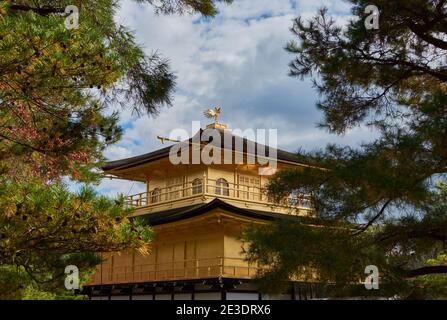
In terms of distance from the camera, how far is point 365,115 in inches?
310

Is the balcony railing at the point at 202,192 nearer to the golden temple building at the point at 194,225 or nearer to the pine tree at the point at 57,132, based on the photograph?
the golden temple building at the point at 194,225

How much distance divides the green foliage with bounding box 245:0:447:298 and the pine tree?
2.39 metres

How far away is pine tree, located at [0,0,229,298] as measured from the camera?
4422mm

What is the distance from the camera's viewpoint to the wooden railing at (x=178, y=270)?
48.3ft

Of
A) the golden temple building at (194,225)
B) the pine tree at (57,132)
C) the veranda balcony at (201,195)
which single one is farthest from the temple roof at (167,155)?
the pine tree at (57,132)

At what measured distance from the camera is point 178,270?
52.4 feet

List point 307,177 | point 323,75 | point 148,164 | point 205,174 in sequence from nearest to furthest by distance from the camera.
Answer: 1. point 307,177
2. point 323,75
3. point 205,174
4. point 148,164

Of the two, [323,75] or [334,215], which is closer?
[334,215]

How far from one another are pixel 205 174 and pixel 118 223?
509 inches

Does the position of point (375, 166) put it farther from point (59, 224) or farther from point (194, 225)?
point (194, 225)

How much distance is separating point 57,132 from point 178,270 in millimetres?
11050
